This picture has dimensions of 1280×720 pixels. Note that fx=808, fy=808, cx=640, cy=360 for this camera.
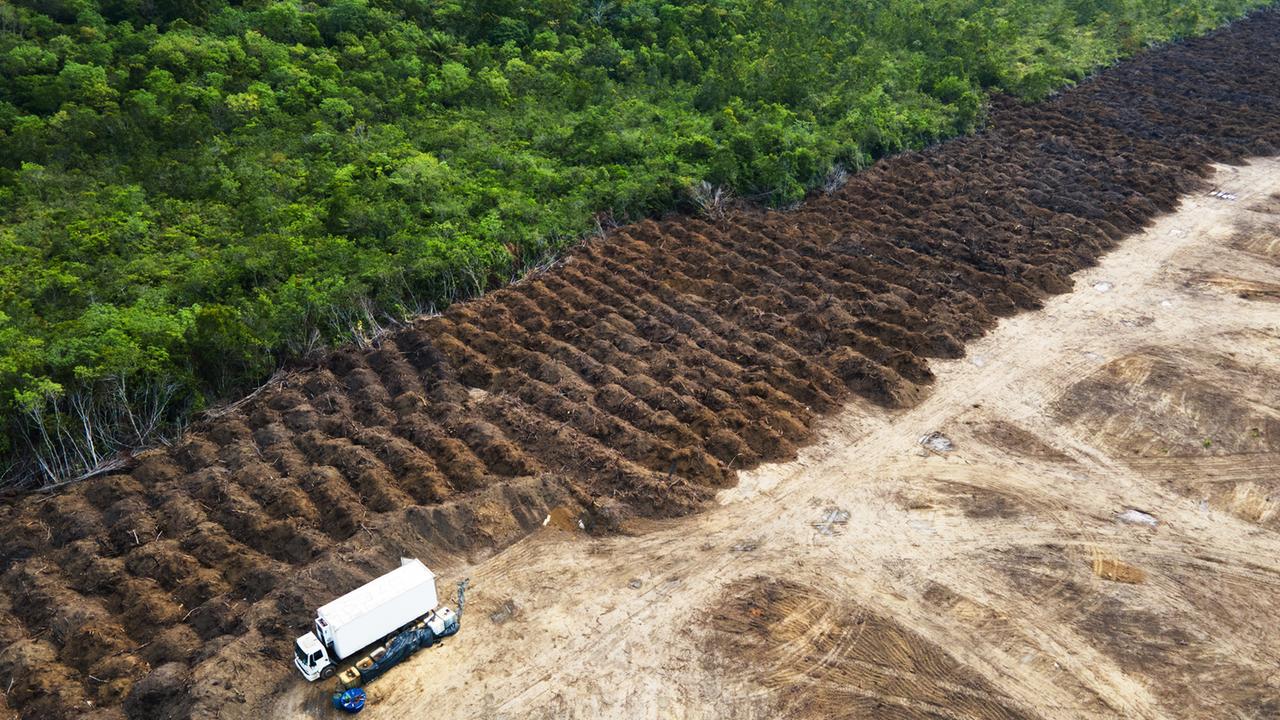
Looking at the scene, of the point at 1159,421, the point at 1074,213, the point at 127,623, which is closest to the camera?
the point at 127,623

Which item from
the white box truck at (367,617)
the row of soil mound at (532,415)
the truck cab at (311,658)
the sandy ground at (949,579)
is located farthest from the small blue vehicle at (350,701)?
the row of soil mound at (532,415)

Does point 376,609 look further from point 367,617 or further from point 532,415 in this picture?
point 532,415

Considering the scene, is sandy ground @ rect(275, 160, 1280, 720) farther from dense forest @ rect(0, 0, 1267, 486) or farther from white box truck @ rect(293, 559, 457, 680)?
dense forest @ rect(0, 0, 1267, 486)

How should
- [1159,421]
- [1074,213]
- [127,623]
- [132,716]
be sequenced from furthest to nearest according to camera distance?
1. [1074,213]
2. [1159,421]
3. [127,623]
4. [132,716]

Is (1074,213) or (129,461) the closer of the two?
(129,461)

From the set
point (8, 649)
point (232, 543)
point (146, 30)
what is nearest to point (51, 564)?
point (8, 649)

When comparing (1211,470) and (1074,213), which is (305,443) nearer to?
(1211,470)

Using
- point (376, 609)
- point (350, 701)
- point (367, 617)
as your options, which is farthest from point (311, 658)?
point (376, 609)
